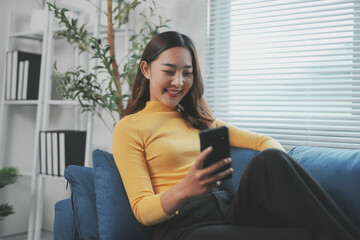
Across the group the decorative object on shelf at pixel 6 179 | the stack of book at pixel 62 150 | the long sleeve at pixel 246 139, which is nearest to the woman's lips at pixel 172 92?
the long sleeve at pixel 246 139

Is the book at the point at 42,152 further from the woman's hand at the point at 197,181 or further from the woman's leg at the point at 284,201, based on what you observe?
the woman's leg at the point at 284,201

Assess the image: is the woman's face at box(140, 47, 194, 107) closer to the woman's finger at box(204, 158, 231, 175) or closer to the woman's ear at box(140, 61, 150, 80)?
the woman's ear at box(140, 61, 150, 80)

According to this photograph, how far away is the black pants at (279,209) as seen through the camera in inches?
43.4

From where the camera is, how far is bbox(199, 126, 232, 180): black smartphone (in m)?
1.18

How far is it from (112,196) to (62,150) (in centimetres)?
124

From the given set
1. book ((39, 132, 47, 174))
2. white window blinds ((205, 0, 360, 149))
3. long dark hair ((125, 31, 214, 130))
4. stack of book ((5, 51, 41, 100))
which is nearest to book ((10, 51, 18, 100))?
stack of book ((5, 51, 41, 100))

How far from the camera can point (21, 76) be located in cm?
286

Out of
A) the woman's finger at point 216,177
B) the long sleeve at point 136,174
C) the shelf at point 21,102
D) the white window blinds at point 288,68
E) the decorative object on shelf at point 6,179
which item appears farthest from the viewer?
the shelf at point 21,102

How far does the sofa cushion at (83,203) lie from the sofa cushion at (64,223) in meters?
0.07

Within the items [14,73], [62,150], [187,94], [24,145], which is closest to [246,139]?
[187,94]

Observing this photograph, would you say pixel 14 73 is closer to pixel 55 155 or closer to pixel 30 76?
pixel 30 76

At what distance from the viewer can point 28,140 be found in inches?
128

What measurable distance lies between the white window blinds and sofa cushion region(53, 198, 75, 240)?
119 cm

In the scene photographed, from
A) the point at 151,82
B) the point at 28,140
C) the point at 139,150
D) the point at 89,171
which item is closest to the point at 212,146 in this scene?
the point at 139,150
